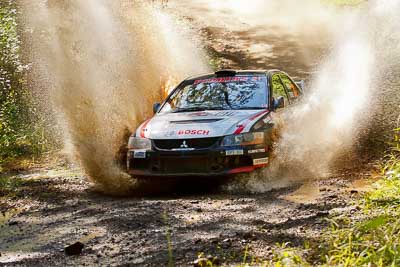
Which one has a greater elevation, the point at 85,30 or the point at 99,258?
the point at 85,30

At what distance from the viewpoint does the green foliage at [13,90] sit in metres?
14.2

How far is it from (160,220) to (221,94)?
366 cm

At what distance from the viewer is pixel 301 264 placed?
180 inches

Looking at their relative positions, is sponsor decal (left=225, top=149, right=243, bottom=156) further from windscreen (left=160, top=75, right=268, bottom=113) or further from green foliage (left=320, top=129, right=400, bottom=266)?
green foliage (left=320, top=129, right=400, bottom=266)

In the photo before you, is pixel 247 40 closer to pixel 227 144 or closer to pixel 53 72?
pixel 53 72

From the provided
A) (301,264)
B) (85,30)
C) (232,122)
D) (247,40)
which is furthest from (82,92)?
(247,40)

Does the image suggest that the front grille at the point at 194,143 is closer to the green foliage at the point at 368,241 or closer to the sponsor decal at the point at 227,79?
the sponsor decal at the point at 227,79

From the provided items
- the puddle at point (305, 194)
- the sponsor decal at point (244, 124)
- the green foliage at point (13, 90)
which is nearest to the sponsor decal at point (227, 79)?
the sponsor decal at point (244, 124)

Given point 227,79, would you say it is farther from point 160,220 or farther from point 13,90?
point 13,90

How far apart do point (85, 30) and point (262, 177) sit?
7904 millimetres

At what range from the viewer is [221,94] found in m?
10.0

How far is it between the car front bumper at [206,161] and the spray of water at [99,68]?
37.3 inches

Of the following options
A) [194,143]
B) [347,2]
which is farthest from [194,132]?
[347,2]

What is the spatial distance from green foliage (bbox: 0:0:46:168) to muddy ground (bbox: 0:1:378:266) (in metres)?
3.26
